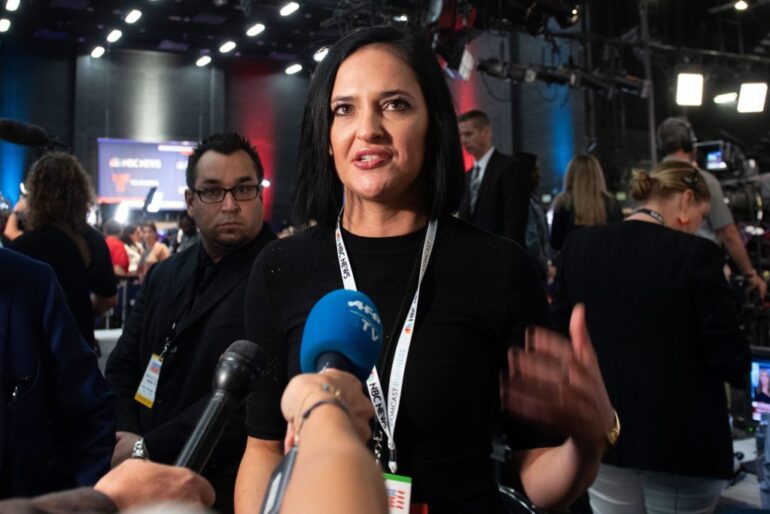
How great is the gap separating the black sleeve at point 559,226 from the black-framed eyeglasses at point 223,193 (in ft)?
9.83

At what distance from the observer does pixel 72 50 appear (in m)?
15.5

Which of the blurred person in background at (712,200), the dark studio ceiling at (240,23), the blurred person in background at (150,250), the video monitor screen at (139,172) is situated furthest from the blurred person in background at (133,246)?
the blurred person in background at (712,200)

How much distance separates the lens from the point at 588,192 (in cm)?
464

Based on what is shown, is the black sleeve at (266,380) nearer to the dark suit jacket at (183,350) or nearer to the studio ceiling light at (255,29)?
the dark suit jacket at (183,350)

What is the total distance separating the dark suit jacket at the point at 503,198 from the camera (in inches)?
171

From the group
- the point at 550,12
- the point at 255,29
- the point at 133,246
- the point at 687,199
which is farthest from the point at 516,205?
the point at 255,29

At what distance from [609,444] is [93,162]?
51.9 ft

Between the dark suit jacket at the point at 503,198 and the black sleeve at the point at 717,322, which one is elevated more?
the dark suit jacket at the point at 503,198

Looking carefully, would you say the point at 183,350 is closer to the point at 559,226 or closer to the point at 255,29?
the point at 559,226

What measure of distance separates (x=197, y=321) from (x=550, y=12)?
6709mm

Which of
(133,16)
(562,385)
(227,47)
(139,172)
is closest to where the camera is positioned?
(562,385)

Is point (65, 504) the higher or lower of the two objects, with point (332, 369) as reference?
lower

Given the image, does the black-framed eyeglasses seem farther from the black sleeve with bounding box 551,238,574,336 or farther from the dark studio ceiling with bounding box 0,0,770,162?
the dark studio ceiling with bounding box 0,0,770,162

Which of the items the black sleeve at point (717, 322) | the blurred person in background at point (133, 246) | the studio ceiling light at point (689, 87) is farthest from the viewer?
the studio ceiling light at point (689, 87)
